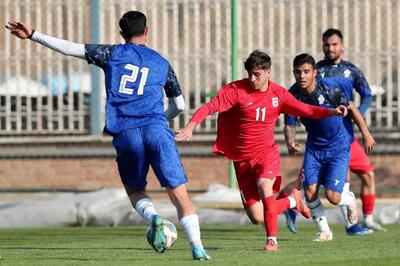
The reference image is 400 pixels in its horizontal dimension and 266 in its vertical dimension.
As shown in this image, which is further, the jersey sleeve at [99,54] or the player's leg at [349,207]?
the player's leg at [349,207]

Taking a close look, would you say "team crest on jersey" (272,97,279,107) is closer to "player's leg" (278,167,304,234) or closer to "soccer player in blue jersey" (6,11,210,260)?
"soccer player in blue jersey" (6,11,210,260)

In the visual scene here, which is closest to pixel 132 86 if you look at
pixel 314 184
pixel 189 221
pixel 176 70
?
pixel 189 221

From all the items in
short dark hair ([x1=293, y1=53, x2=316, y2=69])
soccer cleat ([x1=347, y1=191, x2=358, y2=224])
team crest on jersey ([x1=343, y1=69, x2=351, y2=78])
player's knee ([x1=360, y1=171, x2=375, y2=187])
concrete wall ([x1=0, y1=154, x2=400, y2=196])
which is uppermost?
short dark hair ([x1=293, y1=53, x2=316, y2=69])

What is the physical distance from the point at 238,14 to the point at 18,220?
4934 mm

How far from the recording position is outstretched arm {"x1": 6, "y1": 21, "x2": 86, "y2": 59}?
41.7 ft

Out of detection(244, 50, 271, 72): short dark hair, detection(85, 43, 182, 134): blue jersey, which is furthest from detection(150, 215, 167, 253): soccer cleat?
detection(244, 50, 271, 72): short dark hair

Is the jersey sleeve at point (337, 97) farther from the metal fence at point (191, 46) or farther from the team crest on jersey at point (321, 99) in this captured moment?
the metal fence at point (191, 46)

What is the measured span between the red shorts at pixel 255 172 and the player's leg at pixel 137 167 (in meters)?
2.19

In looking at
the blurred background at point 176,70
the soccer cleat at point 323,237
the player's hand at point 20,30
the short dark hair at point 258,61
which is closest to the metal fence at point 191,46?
the blurred background at point 176,70

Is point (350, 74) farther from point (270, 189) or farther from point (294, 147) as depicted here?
point (270, 189)

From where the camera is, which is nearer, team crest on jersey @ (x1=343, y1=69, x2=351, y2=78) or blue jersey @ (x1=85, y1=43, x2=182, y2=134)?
blue jersey @ (x1=85, y1=43, x2=182, y2=134)

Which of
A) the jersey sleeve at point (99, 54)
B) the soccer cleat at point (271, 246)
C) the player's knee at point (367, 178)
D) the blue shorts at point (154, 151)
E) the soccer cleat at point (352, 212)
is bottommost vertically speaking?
the soccer cleat at point (352, 212)

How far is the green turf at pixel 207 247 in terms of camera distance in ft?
41.9

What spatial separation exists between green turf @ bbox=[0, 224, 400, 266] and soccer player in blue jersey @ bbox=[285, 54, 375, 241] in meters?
0.47
